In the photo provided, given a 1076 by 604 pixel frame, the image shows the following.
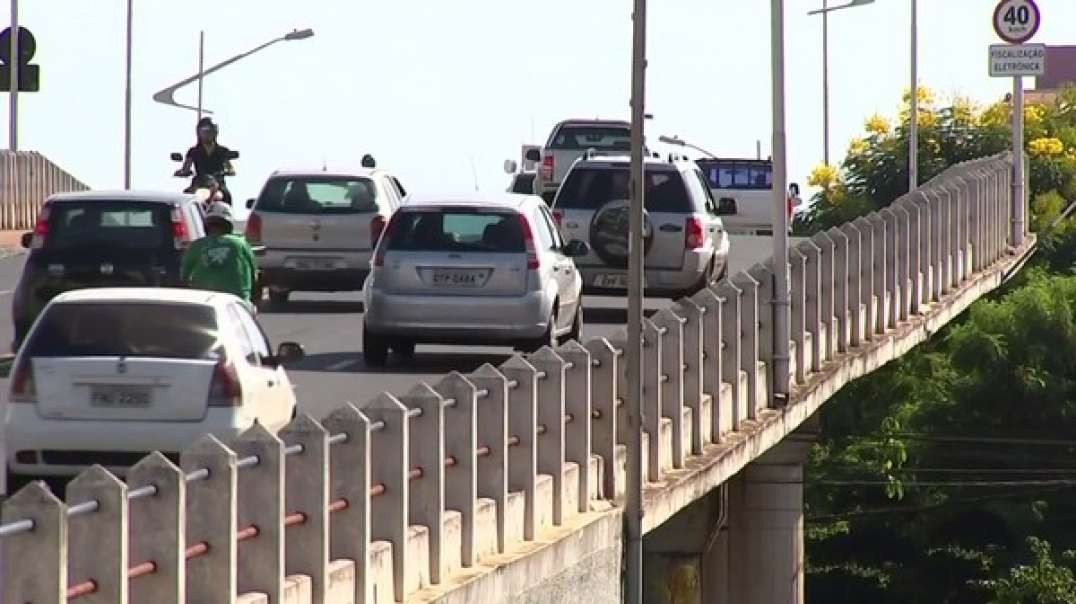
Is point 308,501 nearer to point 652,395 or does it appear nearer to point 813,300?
point 652,395

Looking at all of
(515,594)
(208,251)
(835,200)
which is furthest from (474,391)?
(835,200)

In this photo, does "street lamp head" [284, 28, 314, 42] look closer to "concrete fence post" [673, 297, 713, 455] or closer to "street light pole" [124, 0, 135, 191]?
"street light pole" [124, 0, 135, 191]

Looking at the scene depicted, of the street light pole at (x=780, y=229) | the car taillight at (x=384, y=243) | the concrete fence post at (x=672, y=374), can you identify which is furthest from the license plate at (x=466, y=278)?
the concrete fence post at (x=672, y=374)

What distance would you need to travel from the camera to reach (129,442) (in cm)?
1817

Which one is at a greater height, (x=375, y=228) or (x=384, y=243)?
(x=375, y=228)

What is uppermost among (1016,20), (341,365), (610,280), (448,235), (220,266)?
(1016,20)

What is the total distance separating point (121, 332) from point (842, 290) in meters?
15.9

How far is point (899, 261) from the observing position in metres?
36.8

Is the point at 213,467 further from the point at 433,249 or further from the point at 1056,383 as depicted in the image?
the point at 1056,383

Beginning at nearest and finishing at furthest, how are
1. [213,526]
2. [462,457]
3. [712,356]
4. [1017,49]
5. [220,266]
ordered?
[213,526] < [462,457] < [220,266] < [712,356] < [1017,49]

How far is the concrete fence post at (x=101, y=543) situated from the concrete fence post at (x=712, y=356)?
14286 millimetres

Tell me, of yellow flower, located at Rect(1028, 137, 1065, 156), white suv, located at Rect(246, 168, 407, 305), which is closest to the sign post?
white suv, located at Rect(246, 168, 407, 305)

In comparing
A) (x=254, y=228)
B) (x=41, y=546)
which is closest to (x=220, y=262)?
(x=254, y=228)

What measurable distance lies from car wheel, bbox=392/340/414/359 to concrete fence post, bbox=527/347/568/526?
8816 mm
